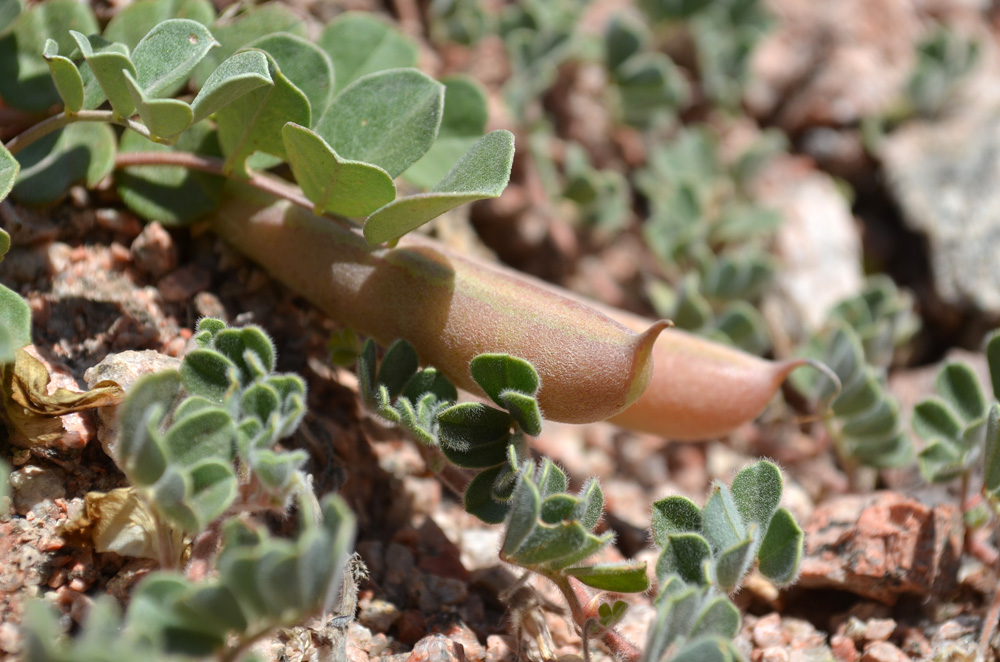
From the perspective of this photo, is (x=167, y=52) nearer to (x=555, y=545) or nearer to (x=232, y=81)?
(x=232, y=81)

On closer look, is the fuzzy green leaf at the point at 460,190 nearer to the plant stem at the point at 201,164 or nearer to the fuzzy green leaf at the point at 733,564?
the plant stem at the point at 201,164

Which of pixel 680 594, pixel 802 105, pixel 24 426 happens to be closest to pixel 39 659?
pixel 24 426

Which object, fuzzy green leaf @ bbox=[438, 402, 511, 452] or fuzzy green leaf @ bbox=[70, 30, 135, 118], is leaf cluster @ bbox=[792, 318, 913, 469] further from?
fuzzy green leaf @ bbox=[70, 30, 135, 118]

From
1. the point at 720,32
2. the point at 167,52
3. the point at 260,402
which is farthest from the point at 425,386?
the point at 720,32

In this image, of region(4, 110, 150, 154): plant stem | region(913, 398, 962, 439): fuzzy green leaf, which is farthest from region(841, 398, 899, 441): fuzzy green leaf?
Answer: region(4, 110, 150, 154): plant stem

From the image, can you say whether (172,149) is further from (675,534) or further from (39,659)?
(675,534)

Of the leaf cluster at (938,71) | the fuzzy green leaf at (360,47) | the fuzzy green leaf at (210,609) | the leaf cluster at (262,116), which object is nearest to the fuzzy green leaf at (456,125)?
the leaf cluster at (262,116)
